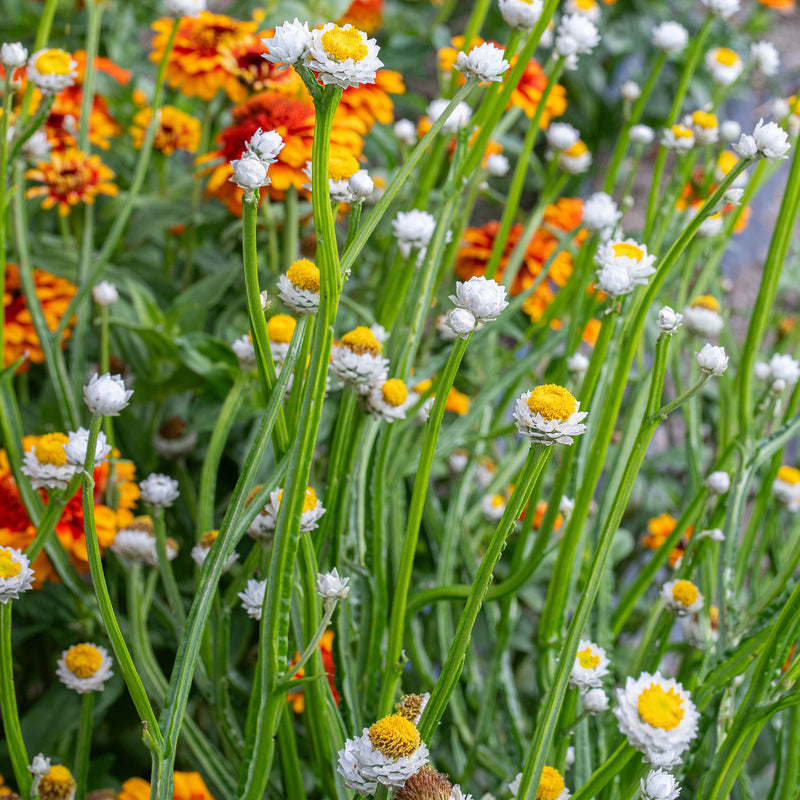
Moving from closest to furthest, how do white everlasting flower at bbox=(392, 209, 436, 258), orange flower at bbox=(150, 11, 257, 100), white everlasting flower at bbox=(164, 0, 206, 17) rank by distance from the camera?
1. white everlasting flower at bbox=(392, 209, 436, 258)
2. white everlasting flower at bbox=(164, 0, 206, 17)
3. orange flower at bbox=(150, 11, 257, 100)

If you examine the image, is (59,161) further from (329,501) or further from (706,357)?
(706,357)

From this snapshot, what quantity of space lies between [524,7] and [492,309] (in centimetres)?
24

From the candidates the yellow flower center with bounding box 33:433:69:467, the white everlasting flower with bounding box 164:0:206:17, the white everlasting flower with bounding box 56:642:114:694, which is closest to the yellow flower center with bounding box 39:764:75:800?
the white everlasting flower with bounding box 56:642:114:694

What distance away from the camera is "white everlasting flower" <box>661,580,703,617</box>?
45 cm

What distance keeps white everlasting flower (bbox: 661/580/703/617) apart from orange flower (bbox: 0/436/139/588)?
1.01 ft

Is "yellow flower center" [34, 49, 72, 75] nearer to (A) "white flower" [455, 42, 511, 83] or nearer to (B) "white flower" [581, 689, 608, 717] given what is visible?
(A) "white flower" [455, 42, 511, 83]

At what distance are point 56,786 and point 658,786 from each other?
0.87 feet

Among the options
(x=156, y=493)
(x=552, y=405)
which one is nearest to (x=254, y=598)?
(x=156, y=493)

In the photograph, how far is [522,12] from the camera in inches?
18.8

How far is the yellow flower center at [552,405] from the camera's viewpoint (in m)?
0.30

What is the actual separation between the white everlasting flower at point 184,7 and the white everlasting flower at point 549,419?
44cm

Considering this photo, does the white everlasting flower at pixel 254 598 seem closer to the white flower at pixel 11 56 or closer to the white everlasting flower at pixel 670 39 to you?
the white flower at pixel 11 56

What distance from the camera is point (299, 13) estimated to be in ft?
2.93

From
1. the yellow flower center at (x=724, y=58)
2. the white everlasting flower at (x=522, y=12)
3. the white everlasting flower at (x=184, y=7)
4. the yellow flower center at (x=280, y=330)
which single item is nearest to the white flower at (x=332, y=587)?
the yellow flower center at (x=280, y=330)
